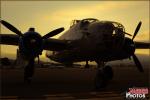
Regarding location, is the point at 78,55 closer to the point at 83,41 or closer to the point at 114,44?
the point at 83,41

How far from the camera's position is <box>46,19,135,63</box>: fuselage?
1977 cm

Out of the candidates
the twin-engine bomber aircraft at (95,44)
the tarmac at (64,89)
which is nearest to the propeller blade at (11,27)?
the twin-engine bomber aircraft at (95,44)

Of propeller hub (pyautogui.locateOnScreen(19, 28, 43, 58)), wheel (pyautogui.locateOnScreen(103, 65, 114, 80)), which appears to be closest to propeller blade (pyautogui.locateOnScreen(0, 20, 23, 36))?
propeller hub (pyautogui.locateOnScreen(19, 28, 43, 58))

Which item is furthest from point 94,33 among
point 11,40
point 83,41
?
point 11,40

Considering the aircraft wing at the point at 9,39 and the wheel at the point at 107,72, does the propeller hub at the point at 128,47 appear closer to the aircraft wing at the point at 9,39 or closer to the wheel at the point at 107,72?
the wheel at the point at 107,72

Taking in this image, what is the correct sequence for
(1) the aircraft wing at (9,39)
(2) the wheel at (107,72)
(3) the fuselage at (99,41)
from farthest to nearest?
(1) the aircraft wing at (9,39) → (2) the wheel at (107,72) → (3) the fuselage at (99,41)

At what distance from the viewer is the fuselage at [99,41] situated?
1977 centimetres

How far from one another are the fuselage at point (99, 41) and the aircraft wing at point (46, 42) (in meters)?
1.04

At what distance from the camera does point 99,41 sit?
795 inches

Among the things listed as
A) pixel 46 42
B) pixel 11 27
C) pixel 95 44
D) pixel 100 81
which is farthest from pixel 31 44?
pixel 100 81

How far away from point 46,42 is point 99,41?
5.15m

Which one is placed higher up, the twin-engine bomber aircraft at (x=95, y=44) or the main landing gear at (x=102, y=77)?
the twin-engine bomber aircraft at (x=95, y=44)

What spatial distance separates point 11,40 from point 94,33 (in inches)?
254

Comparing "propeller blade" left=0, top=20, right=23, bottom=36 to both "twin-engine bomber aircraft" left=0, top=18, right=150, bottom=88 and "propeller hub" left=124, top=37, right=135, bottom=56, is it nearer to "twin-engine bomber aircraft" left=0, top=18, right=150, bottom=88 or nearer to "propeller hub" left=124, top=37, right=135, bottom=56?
"twin-engine bomber aircraft" left=0, top=18, right=150, bottom=88
